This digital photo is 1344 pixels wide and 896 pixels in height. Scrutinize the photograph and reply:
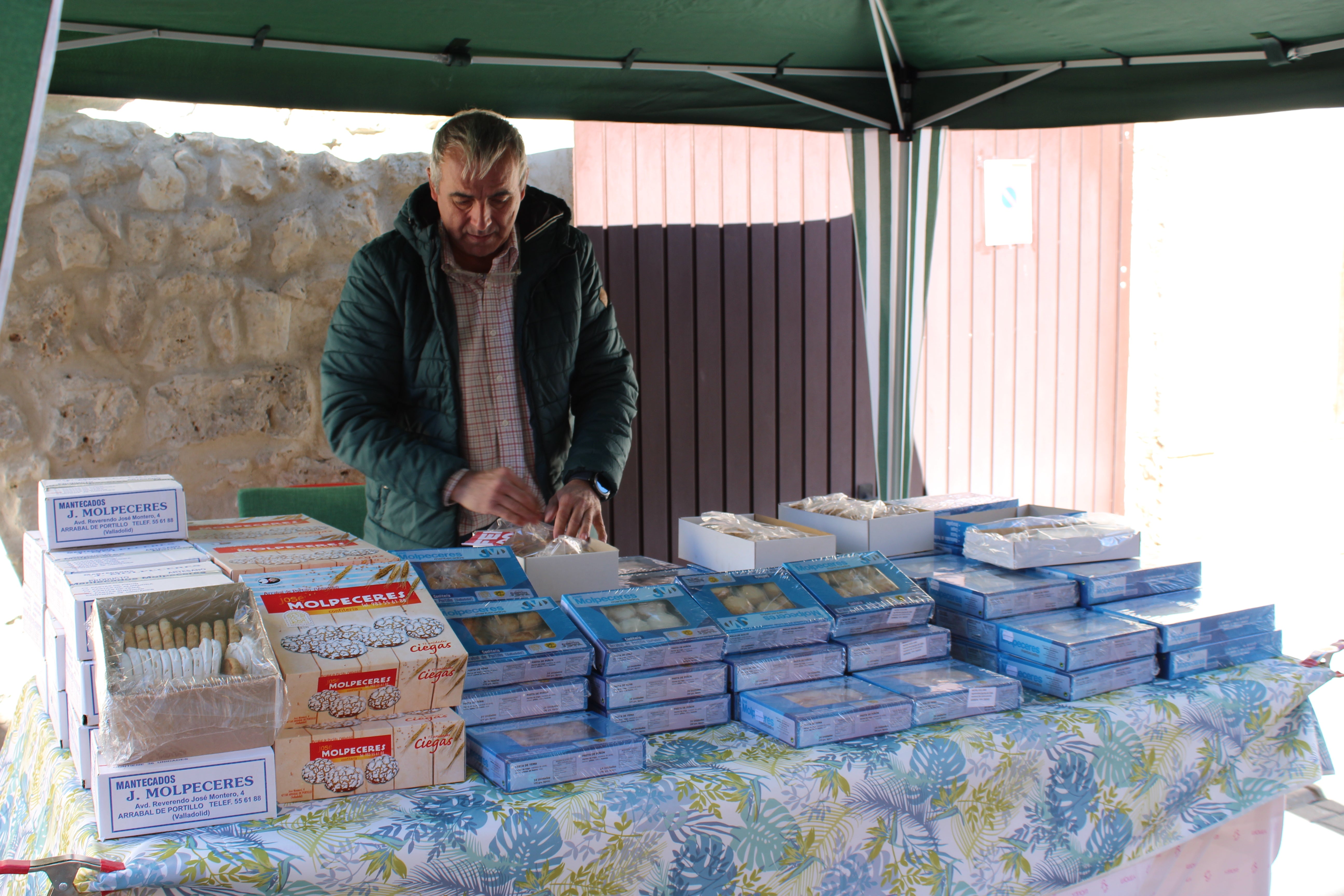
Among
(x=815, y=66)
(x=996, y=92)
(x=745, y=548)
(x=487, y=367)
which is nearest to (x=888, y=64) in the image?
(x=815, y=66)

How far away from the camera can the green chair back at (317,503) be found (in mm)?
2404

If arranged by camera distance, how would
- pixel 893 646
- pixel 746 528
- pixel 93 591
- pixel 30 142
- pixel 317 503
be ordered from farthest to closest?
pixel 317 503 → pixel 746 528 → pixel 893 646 → pixel 93 591 → pixel 30 142

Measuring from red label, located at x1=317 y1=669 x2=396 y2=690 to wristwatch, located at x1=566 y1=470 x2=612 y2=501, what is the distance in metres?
0.99

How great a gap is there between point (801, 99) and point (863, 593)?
194 centimetres

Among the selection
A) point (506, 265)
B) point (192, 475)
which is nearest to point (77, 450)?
point (192, 475)

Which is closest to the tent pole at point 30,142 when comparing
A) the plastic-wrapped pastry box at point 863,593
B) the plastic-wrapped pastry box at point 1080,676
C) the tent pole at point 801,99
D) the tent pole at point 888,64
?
the plastic-wrapped pastry box at point 863,593

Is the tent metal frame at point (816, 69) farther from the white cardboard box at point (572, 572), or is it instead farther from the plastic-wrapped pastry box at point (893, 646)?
the plastic-wrapped pastry box at point (893, 646)

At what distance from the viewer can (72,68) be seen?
2.34m

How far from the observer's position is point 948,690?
4.12 ft

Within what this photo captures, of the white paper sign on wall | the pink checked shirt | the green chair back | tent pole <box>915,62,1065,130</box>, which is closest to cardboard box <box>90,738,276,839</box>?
the pink checked shirt

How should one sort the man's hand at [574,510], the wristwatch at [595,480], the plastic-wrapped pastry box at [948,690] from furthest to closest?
1. the wristwatch at [595,480]
2. the man's hand at [574,510]
3. the plastic-wrapped pastry box at [948,690]

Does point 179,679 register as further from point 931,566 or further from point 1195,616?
point 1195,616

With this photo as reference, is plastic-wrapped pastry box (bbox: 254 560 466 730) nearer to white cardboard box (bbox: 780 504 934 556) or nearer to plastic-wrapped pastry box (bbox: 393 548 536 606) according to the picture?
plastic-wrapped pastry box (bbox: 393 548 536 606)

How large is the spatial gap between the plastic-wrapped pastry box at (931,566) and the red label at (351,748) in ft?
2.65
